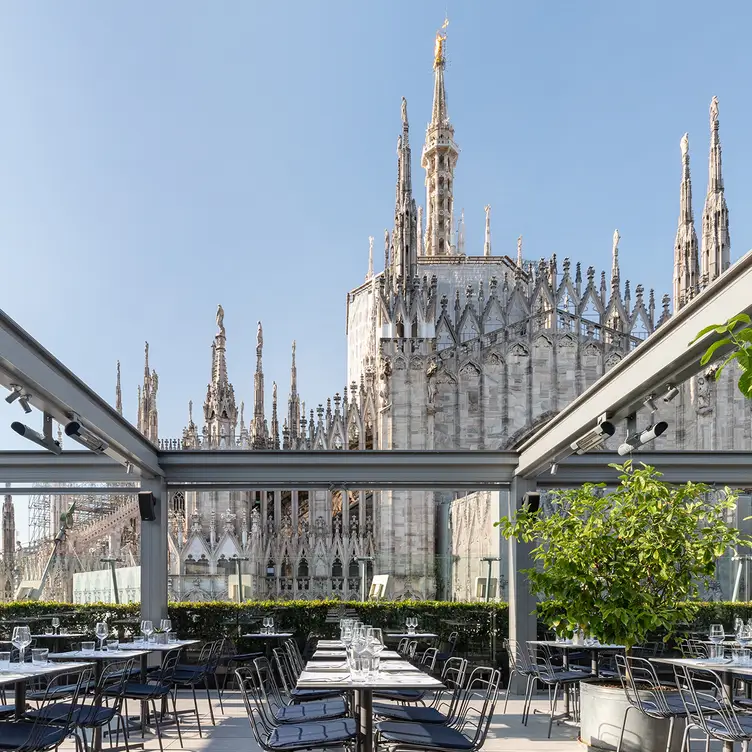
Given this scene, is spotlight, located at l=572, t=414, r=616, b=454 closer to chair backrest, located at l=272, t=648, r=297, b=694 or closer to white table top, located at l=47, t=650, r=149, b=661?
chair backrest, located at l=272, t=648, r=297, b=694

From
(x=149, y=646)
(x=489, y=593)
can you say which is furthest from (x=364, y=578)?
(x=149, y=646)

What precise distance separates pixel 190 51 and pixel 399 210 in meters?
8.61

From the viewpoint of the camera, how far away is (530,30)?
1605cm

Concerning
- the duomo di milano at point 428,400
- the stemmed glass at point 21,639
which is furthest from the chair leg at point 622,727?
the duomo di milano at point 428,400

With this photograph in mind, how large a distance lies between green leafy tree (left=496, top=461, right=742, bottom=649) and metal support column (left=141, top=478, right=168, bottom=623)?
5.61m

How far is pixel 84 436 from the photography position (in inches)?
313

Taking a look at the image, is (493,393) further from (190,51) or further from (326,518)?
(190,51)

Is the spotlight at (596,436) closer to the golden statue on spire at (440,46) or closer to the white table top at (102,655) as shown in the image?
the white table top at (102,655)

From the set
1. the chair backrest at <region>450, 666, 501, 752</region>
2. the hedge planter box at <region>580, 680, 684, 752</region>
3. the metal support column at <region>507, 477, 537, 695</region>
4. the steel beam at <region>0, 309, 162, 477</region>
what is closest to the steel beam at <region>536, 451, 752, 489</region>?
the metal support column at <region>507, 477, 537, 695</region>

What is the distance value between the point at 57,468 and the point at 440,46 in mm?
32633

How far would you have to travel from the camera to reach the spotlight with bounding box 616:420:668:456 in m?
7.64

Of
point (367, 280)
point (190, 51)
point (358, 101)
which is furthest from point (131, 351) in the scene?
point (190, 51)

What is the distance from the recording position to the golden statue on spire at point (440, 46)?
120ft

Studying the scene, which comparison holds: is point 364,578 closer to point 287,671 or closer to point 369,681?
point 287,671
